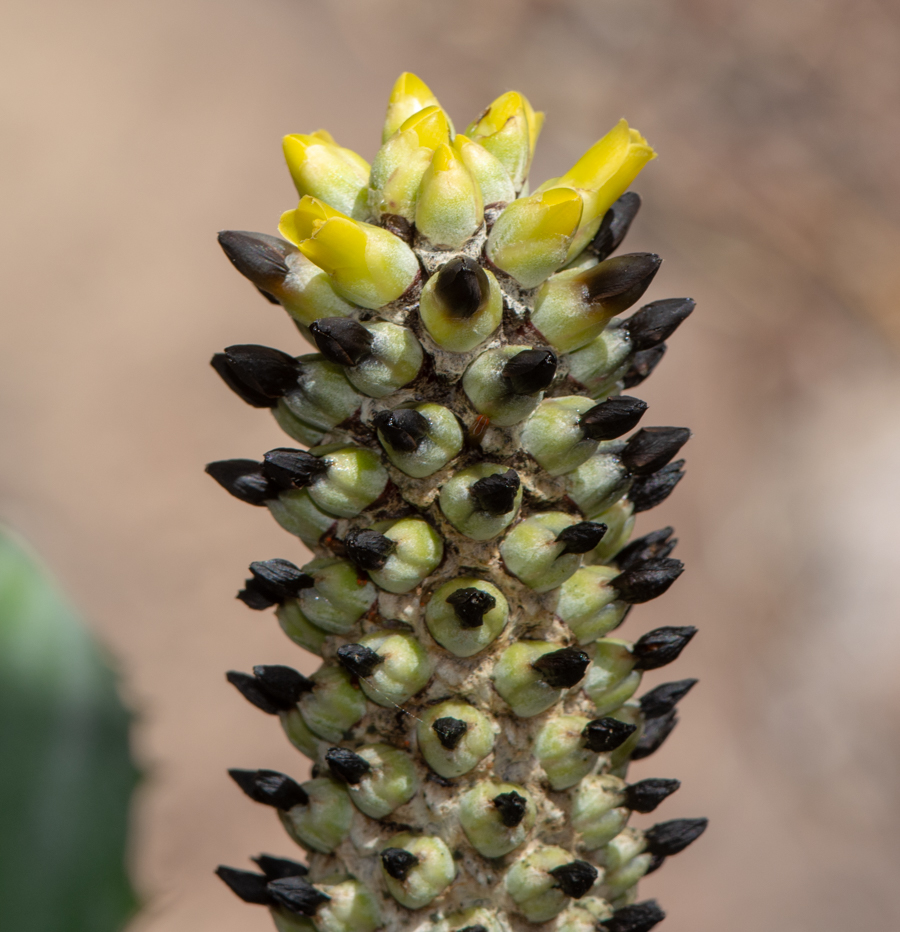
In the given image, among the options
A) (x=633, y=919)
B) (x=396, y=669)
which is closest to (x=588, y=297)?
(x=396, y=669)

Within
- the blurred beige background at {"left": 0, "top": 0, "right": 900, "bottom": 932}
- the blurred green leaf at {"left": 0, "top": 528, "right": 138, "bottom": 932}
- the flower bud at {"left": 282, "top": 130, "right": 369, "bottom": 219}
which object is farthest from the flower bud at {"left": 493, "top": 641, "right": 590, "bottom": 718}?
the blurred beige background at {"left": 0, "top": 0, "right": 900, "bottom": 932}

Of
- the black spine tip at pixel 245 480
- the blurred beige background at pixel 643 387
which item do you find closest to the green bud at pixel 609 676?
the black spine tip at pixel 245 480

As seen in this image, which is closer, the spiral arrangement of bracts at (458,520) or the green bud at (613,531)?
the spiral arrangement of bracts at (458,520)

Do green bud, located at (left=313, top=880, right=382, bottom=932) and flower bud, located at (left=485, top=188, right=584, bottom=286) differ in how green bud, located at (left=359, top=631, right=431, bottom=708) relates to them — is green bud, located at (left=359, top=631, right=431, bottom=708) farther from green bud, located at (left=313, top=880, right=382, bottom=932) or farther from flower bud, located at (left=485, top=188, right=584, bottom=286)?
flower bud, located at (left=485, top=188, right=584, bottom=286)

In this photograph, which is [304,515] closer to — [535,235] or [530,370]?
[530,370]

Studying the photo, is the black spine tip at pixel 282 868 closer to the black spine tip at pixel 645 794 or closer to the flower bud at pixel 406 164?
the black spine tip at pixel 645 794

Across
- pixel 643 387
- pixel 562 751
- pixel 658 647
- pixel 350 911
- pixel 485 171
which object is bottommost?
pixel 350 911
